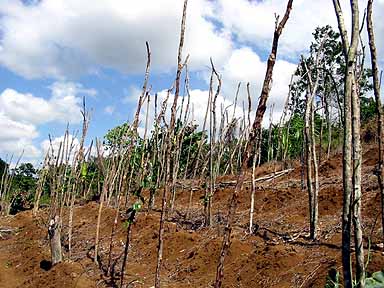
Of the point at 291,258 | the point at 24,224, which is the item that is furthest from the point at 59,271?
the point at 24,224

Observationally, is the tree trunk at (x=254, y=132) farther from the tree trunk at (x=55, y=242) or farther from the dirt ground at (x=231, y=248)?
the tree trunk at (x=55, y=242)

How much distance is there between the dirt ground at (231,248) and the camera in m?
7.51

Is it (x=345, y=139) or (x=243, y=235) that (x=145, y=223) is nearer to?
(x=243, y=235)

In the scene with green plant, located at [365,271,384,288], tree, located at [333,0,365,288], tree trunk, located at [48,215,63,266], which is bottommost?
tree trunk, located at [48,215,63,266]

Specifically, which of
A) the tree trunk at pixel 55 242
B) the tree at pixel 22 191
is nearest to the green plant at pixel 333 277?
the tree trunk at pixel 55 242

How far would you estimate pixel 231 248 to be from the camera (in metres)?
8.85

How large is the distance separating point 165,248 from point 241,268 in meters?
2.84

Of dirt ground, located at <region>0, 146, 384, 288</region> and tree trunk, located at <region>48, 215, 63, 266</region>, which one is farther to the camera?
tree trunk, located at <region>48, 215, 63, 266</region>

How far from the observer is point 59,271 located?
960 centimetres

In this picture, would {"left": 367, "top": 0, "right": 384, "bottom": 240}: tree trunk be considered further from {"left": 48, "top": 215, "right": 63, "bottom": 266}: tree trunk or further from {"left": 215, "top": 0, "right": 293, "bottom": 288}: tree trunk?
{"left": 48, "top": 215, "right": 63, "bottom": 266}: tree trunk

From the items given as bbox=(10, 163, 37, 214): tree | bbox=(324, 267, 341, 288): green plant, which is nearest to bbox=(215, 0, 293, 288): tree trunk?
bbox=(324, 267, 341, 288): green plant

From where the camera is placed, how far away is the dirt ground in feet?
24.6

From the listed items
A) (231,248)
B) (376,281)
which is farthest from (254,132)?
(231,248)

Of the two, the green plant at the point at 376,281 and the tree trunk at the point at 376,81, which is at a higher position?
the tree trunk at the point at 376,81
